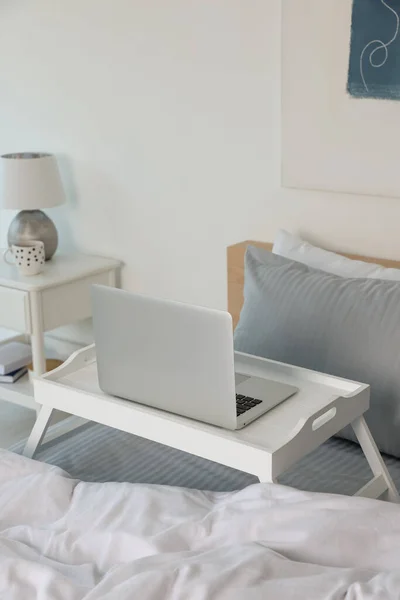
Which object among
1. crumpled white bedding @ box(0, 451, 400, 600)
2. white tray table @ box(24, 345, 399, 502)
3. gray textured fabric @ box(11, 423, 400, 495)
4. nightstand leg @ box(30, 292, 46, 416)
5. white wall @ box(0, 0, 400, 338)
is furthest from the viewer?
nightstand leg @ box(30, 292, 46, 416)

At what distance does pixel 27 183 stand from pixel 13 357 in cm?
60

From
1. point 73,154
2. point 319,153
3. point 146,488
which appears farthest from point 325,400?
point 73,154

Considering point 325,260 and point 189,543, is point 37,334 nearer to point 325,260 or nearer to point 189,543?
point 325,260

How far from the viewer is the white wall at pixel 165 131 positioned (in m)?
2.52

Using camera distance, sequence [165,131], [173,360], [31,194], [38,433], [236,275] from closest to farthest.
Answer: [173,360], [38,433], [236,275], [165,131], [31,194]

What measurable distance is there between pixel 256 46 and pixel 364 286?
34.0 inches

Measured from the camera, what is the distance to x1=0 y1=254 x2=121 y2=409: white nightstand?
9.21ft

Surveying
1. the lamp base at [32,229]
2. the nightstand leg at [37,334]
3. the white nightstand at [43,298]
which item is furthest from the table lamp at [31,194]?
the nightstand leg at [37,334]

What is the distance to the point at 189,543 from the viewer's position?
1407mm

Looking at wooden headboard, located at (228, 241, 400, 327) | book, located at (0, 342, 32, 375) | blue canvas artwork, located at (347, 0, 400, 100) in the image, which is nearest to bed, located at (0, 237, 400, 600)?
wooden headboard, located at (228, 241, 400, 327)

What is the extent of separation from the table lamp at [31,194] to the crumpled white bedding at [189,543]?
142cm

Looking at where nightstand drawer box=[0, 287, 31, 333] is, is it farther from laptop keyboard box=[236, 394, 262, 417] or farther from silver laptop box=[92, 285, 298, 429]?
laptop keyboard box=[236, 394, 262, 417]

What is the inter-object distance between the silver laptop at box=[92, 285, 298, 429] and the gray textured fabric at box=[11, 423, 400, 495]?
0.21m

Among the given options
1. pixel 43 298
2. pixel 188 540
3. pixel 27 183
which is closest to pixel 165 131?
pixel 27 183
